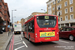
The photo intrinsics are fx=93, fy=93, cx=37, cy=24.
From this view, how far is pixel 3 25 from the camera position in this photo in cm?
4850

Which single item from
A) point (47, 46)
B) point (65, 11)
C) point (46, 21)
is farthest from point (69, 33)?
point (65, 11)

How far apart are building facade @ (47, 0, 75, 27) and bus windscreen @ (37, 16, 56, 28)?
24.9 m

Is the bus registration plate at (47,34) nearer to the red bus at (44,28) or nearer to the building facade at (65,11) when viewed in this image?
the red bus at (44,28)

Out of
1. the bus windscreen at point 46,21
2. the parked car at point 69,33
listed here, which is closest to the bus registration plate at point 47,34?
the bus windscreen at point 46,21

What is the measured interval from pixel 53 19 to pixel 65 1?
99.6ft

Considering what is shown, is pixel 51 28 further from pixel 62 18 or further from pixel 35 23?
pixel 62 18

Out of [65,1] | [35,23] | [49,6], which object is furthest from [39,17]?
[49,6]

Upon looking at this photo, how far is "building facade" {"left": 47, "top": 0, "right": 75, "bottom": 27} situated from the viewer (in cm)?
3259

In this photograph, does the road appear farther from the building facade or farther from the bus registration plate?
the building facade

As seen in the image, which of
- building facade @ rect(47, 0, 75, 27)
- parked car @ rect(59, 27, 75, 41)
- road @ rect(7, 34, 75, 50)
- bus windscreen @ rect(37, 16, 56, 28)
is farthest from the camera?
building facade @ rect(47, 0, 75, 27)

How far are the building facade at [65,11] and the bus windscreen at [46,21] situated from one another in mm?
24895

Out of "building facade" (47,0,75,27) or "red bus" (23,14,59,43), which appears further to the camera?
"building facade" (47,0,75,27)

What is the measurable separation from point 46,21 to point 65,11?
99.3ft

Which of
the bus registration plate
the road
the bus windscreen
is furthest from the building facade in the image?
the bus registration plate
